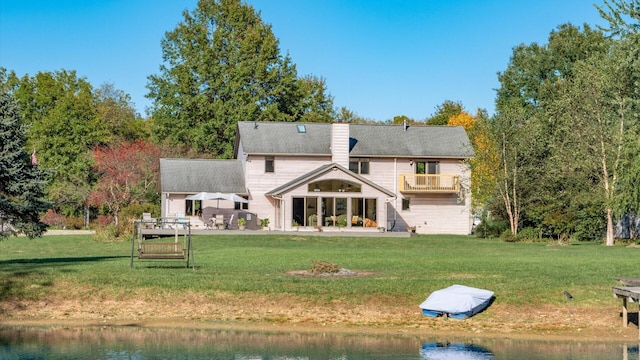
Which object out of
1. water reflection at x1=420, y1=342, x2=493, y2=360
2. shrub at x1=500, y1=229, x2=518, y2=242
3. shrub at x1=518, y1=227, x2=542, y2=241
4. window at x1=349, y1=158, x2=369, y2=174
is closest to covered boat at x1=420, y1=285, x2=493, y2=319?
water reflection at x1=420, y1=342, x2=493, y2=360

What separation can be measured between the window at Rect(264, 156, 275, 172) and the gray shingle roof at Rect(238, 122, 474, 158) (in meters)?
0.54

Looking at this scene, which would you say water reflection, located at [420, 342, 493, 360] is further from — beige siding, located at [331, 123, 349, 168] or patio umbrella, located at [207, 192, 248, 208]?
beige siding, located at [331, 123, 349, 168]

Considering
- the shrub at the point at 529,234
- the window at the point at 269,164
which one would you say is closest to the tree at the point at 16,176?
the shrub at the point at 529,234

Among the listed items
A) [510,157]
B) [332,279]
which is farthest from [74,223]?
[332,279]

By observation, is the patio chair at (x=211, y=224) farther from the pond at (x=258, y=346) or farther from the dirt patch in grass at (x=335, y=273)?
the pond at (x=258, y=346)

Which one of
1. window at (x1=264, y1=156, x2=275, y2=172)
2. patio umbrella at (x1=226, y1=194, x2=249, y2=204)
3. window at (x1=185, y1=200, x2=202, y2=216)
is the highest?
window at (x1=264, y1=156, x2=275, y2=172)

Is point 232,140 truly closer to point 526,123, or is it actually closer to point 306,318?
point 526,123

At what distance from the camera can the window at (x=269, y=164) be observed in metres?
59.7

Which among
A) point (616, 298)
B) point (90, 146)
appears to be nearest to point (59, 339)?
point (616, 298)

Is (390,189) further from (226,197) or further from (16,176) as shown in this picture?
(16,176)

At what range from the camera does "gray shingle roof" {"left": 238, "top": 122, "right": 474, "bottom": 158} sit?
60.1m

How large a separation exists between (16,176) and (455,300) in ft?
49.7

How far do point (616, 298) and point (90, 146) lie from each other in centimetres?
5795

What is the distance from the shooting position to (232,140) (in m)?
72.9
